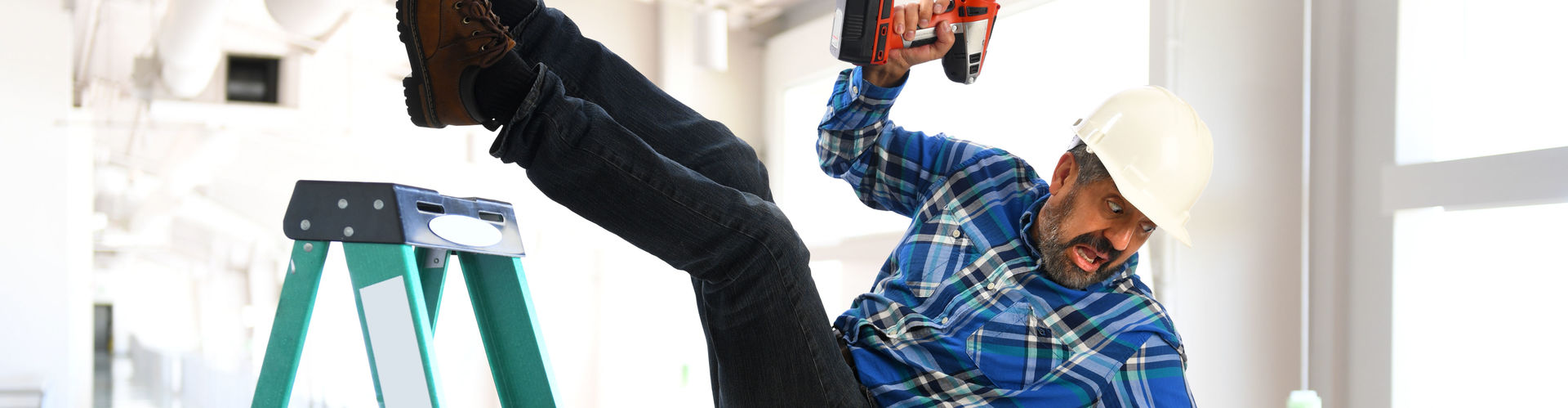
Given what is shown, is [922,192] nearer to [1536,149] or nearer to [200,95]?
[1536,149]

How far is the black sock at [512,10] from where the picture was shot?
1.42 meters

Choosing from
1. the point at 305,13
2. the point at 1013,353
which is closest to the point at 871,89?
the point at 1013,353

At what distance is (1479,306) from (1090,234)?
3.73 feet

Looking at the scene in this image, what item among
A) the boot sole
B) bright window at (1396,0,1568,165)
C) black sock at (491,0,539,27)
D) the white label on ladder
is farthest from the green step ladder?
bright window at (1396,0,1568,165)

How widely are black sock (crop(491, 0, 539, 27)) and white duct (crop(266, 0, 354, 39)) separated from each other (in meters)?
2.38

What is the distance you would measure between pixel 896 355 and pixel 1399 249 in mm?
1339

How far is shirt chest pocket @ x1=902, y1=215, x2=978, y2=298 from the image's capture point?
5.48ft

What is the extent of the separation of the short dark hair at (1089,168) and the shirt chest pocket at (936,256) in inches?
8.7

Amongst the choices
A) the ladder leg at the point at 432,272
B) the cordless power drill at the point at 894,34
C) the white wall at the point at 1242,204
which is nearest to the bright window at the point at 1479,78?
the white wall at the point at 1242,204

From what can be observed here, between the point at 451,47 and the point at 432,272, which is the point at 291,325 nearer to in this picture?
the point at 432,272

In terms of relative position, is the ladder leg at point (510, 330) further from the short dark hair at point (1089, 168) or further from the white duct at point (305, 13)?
the white duct at point (305, 13)

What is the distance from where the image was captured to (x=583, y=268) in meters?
4.57

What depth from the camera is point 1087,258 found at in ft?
5.21

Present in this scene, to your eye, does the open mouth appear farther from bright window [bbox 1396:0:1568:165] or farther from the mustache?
bright window [bbox 1396:0:1568:165]
